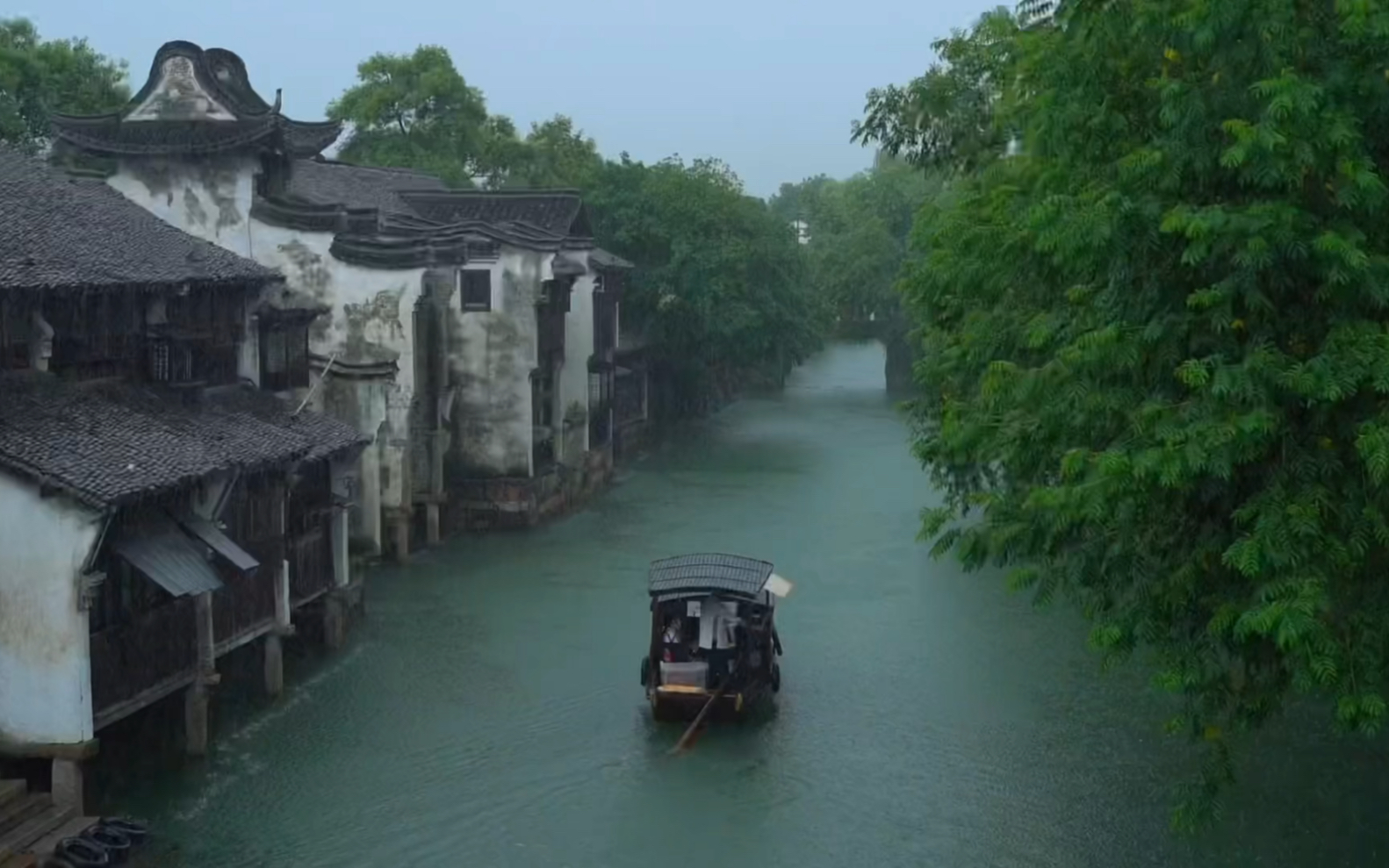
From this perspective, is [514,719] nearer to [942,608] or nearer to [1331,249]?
[942,608]

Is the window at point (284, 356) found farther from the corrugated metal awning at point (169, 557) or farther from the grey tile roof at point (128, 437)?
the corrugated metal awning at point (169, 557)

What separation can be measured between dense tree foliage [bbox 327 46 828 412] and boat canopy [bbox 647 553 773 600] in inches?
922

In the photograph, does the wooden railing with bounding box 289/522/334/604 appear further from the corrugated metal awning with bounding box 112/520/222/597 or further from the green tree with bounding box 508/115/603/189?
the green tree with bounding box 508/115/603/189

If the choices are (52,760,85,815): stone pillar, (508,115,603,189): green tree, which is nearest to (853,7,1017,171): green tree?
(52,760,85,815): stone pillar

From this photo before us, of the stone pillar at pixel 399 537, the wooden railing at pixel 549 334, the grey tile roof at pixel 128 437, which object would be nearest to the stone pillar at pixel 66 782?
the grey tile roof at pixel 128 437

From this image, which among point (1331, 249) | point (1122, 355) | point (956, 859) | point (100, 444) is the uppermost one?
point (1331, 249)

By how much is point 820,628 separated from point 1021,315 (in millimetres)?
12375

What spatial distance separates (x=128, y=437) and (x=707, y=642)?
6.94 metres

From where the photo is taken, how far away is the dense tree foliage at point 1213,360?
9.19m

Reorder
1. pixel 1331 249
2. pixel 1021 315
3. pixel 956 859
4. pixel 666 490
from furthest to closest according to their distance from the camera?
pixel 666 490 → pixel 956 859 → pixel 1021 315 → pixel 1331 249

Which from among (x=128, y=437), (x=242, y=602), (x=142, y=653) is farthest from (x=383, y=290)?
(x=142, y=653)

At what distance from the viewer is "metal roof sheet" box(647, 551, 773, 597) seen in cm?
1934

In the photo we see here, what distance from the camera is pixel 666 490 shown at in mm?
37375

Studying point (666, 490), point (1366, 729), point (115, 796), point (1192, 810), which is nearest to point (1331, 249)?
point (1366, 729)
